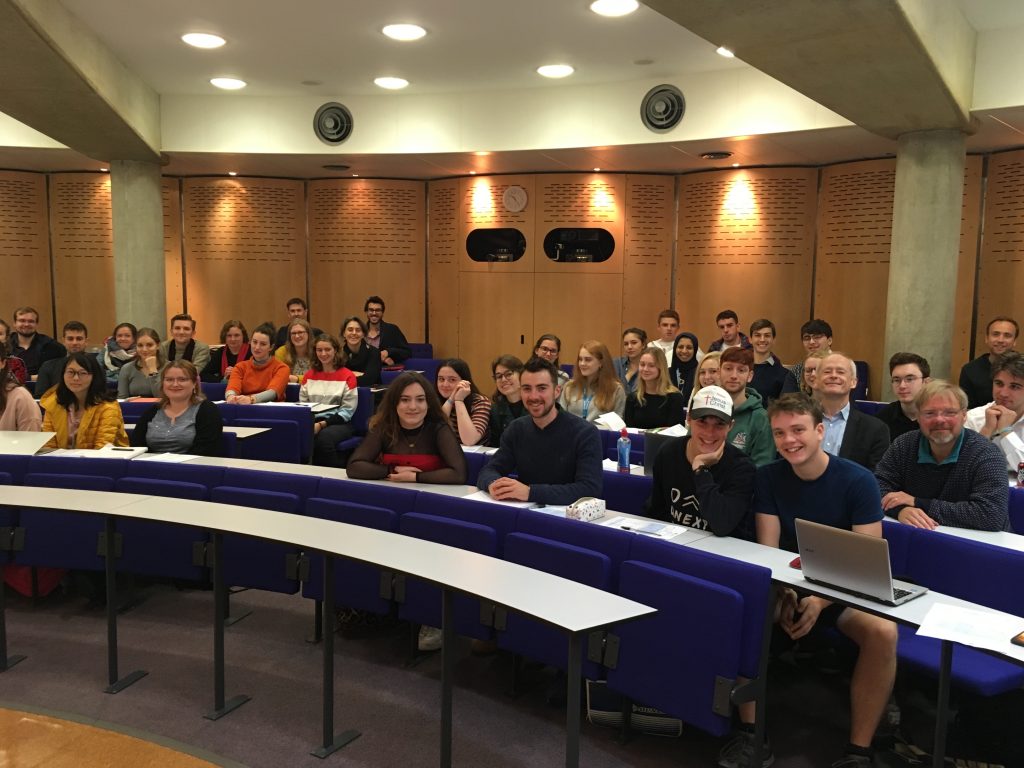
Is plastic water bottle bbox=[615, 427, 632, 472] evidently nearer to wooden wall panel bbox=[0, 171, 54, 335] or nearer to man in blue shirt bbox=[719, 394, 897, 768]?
man in blue shirt bbox=[719, 394, 897, 768]

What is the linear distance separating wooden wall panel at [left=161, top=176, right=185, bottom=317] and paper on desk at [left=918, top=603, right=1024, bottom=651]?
11645mm

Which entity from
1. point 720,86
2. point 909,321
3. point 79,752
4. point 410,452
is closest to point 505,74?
point 720,86

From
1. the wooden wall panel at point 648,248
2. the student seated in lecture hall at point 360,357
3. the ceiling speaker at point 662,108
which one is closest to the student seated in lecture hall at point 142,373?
the student seated in lecture hall at point 360,357

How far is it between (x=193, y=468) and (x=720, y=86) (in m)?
6.10

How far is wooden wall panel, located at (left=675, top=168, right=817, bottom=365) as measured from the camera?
1017cm

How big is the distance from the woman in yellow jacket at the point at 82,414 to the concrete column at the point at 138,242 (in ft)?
15.2

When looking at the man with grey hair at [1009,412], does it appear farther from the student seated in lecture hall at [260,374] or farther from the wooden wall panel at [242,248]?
the wooden wall panel at [242,248]

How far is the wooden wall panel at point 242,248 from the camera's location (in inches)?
486

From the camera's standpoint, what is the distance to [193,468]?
16.3ft

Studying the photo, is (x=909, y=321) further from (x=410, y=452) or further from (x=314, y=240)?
(x=314, y=240)

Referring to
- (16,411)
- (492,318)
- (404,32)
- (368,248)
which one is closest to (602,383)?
(404,32)

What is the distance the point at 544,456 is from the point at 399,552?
123 cm

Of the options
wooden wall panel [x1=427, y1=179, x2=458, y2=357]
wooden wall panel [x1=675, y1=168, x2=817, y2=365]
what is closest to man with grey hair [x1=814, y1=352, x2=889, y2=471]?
wooden wall panel [x1=675, y1=168, x2=817, y2=365]

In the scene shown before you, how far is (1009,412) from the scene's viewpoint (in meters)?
4.69
